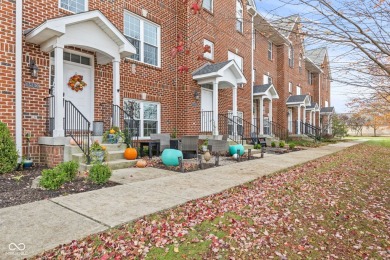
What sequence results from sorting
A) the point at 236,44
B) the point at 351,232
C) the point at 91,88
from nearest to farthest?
the point at 351,232 < the point at 91,88 < the point at 236,44

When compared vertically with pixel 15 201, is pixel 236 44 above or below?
above

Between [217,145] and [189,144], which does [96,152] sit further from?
[217,145]

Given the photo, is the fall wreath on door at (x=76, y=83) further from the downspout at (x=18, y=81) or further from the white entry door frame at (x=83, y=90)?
the downspout at (x=18, y=81)

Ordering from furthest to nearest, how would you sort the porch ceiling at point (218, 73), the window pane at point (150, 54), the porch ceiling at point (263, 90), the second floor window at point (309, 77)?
1. the second floor window at point (309, 77)
2. the porch ceiling at point (263, 90)
3. the porch ceiling at point (218, 73)
4. the window pane at point (150, 54)

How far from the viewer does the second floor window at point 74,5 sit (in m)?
8.39

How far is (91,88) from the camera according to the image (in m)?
9.02

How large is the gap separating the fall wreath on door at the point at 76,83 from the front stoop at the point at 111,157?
2.38 meters

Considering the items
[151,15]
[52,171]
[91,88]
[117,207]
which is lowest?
[117,207]

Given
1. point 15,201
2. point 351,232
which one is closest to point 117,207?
point 15,201

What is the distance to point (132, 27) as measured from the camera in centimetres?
1065

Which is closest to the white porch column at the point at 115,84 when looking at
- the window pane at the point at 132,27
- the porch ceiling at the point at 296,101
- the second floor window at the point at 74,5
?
the second floor window at the point at 74,5

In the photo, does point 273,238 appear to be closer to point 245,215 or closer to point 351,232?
point 245,215

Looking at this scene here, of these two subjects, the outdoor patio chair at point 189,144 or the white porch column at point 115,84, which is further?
the outdoor patio chair at point 189,144

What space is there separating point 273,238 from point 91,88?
801 centimetres
